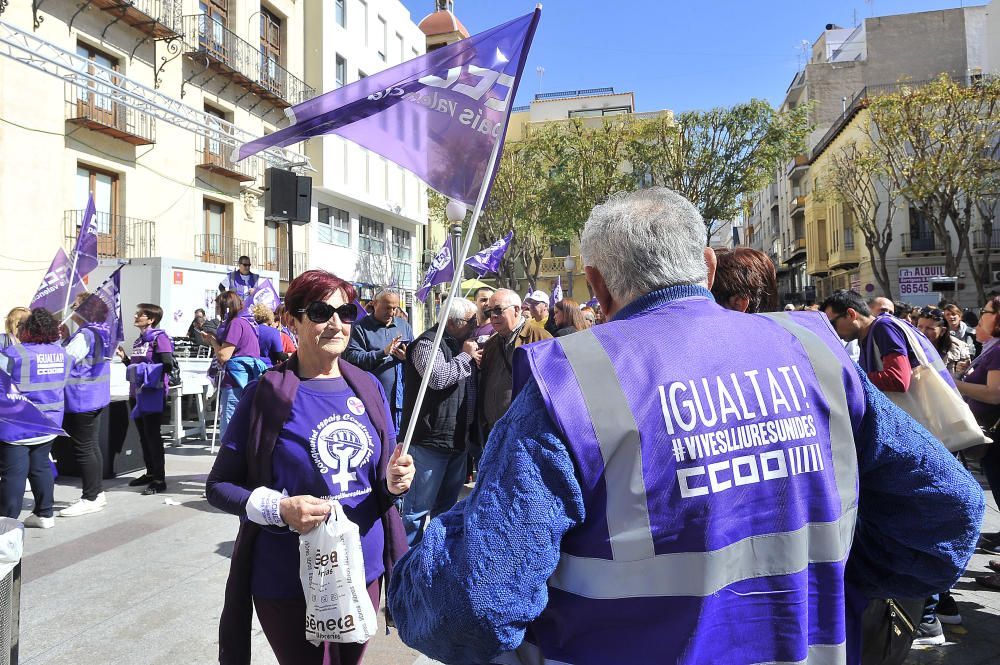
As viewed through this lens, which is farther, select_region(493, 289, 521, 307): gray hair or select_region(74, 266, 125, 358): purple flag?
select_region(74, 266, 125, 358): purple flag

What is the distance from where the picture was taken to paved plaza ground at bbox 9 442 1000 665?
366 centimetres

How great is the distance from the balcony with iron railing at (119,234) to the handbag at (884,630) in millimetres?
18331

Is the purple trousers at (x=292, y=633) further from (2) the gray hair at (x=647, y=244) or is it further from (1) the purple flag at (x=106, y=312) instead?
(1) the purple flag at (x=106, y=312)

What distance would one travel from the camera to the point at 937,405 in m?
3.56

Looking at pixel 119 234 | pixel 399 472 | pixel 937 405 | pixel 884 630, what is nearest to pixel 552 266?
pixel 119 234

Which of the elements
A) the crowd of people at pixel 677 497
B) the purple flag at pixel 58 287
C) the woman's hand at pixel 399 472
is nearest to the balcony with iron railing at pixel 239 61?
the purple flag at pixel 58 287

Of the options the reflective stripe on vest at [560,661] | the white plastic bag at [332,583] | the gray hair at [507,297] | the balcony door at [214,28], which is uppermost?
the balcony door at [214,28]

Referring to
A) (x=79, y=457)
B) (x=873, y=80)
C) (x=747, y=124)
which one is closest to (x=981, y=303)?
(x=747, y=124)

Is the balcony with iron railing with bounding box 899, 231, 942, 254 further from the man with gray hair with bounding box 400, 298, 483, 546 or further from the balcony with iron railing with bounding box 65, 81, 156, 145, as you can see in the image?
the man with gray hair with bounding box 400, 298, 483, 546

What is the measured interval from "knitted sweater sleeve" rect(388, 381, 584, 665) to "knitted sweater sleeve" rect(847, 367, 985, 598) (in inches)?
27.1

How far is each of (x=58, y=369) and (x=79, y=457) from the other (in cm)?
90

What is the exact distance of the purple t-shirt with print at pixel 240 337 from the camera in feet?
25.2

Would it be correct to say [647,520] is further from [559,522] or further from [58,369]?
[58,369]

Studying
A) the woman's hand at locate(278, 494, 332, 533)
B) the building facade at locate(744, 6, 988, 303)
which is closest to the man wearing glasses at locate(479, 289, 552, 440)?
the woman's hand at locate(278, 494, 332, 533)
